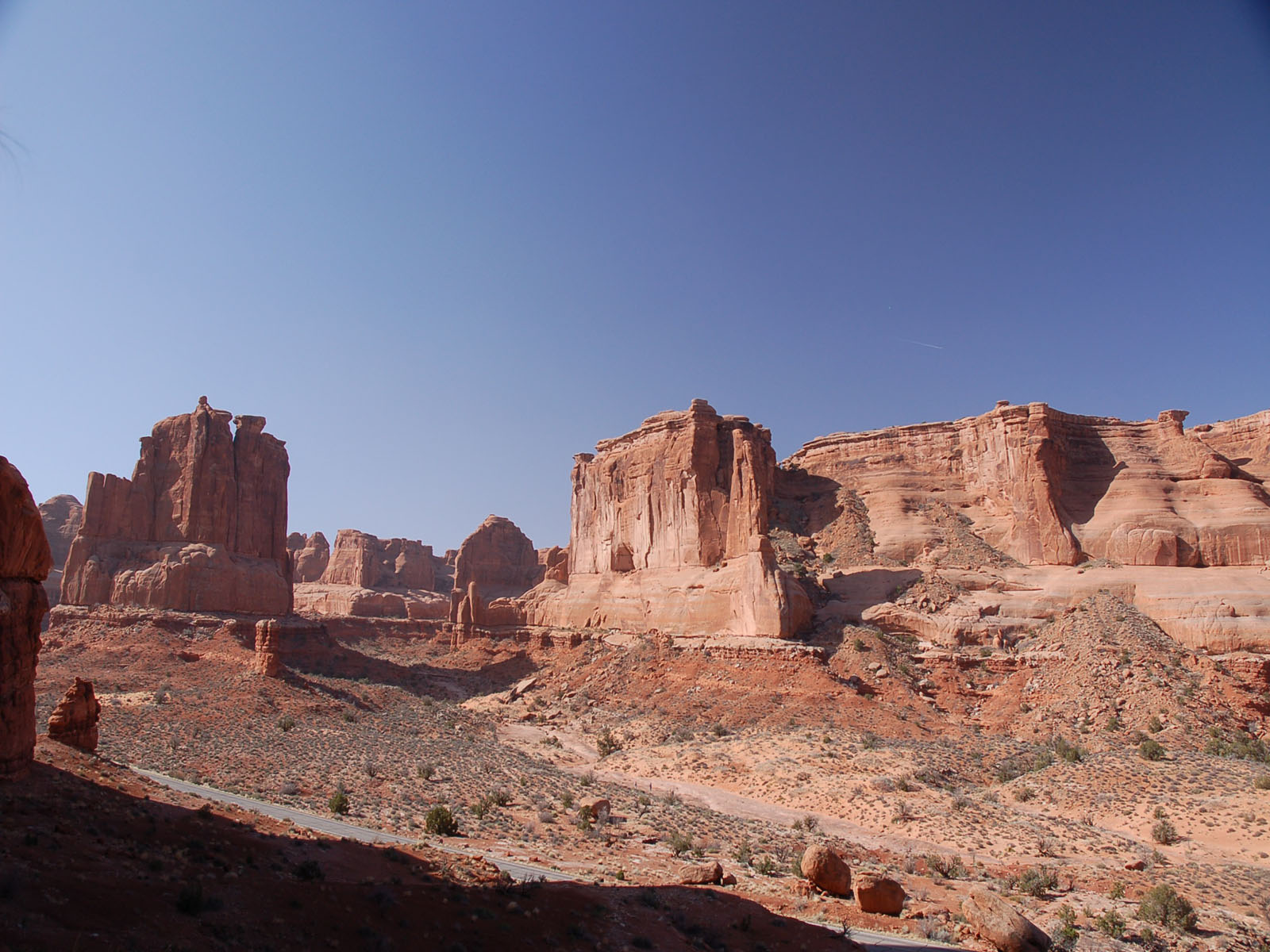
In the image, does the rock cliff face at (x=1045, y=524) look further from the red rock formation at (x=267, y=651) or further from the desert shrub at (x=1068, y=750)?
the red rock formation at (x=267, y=651)

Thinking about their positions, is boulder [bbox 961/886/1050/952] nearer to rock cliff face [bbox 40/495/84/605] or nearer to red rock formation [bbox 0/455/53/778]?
red rock formation [bbox 0/455/53/778]

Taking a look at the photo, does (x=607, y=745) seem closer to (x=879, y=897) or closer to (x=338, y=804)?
(x=338, y=804)

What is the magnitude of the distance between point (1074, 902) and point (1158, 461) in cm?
3789

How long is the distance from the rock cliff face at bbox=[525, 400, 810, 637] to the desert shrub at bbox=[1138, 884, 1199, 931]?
2422cm

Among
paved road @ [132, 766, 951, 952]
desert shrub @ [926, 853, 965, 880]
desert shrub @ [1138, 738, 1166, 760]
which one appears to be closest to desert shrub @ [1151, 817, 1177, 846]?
desert shrub @ [926, 853, 965, 880]

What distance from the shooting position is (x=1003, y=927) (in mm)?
12836

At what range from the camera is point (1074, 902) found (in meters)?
15.7

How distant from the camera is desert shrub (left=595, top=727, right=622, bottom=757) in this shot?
114 ft

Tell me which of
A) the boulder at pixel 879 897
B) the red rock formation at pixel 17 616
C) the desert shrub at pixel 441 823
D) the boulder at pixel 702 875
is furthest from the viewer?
the desert shrub at pixel 441 823

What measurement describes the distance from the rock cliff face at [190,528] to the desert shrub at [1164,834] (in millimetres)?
56025

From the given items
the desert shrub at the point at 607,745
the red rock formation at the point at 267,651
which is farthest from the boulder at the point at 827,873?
the red rock formation at the point at 267,651

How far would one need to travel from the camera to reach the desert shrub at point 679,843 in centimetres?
1858

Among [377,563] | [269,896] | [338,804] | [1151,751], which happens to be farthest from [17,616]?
[377,563]

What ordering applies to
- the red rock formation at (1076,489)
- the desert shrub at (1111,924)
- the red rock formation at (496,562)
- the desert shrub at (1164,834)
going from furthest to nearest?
1. the red rock formation at (496,562)
2. the red rock formation at (1076,489)
3. the desert shrub at (1164,834)
4. the desert shrub at (1111,924)
